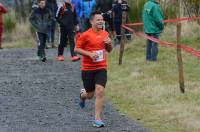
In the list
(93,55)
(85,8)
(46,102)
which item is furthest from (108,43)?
(85,8)

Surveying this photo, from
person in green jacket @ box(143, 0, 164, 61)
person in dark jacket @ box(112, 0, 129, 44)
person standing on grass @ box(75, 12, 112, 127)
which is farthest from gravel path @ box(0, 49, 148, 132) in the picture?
person in dark jacket @ box(112, 0, 129, 44)

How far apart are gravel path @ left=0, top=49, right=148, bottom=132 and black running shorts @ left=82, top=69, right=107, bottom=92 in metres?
0.49

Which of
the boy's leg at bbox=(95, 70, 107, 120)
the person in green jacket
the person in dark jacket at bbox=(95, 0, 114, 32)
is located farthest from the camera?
the person in dark jacket at bbox=(95, 0, 114, 32)

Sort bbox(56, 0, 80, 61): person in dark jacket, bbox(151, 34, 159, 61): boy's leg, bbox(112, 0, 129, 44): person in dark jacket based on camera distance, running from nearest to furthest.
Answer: bbox(151, 34, 159, 61): boy's leg < bbox(56, 0, 80, 61): person in dark jacket < bbox(112, 0, 129, 44): person in dark jacket

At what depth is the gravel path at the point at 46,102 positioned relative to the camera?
28.6 ft

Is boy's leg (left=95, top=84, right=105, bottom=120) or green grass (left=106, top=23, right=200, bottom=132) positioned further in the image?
green grass (left=106, top=23, right=200, bottom=132)

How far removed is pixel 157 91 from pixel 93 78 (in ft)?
7.88

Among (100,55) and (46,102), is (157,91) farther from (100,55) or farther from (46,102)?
(100,55)

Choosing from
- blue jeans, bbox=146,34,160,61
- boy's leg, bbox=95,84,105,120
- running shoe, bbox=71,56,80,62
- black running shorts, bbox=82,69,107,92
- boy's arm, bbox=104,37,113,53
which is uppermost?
boy's arm, bbox=104,37,113,53

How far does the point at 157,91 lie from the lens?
36.6 ft

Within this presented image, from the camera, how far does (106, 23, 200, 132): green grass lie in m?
8.98

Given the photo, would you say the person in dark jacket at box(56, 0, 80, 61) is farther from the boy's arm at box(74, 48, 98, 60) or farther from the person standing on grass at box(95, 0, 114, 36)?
the boy's arm at box(74, 48, 98, 60)

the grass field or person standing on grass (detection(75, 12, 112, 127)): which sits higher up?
person standing on grass (detection(75, 12, 112, 127))

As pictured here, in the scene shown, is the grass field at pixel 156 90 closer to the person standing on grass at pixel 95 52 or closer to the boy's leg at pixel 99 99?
the boy's leg at pixel 99 99
